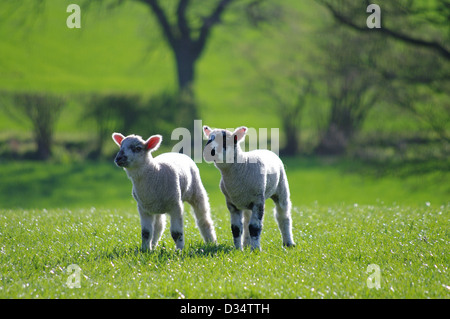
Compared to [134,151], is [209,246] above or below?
below

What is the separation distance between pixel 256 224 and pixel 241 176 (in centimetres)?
68

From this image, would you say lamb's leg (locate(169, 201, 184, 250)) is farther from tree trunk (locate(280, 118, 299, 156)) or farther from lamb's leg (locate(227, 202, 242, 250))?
tree trunk (locate(280, 118, 299, 156))

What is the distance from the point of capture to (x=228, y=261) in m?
6.93

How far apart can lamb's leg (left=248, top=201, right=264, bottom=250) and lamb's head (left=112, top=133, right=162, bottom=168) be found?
1.54m

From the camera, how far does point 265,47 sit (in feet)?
94.7

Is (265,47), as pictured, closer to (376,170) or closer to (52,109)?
(52,109)

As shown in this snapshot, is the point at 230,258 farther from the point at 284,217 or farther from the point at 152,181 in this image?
the point at 152,181

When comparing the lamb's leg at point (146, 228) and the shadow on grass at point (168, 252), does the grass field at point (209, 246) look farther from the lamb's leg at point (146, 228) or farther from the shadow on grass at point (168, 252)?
the lamb's leg at point (146, 228)

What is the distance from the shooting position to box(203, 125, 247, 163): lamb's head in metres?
6.94

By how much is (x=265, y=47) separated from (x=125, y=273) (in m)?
23.7

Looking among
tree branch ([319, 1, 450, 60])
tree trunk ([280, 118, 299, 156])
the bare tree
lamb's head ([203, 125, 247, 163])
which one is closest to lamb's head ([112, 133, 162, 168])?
lamb's head ([203, 125, 247, 163])

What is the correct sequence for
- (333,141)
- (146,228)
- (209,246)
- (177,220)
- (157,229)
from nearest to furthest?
1. (177,220)
2. (146,228)
3. (209,246)
4. (157,229)
5. (333,141)

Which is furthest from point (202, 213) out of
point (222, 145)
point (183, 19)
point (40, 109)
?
point (183, 19)

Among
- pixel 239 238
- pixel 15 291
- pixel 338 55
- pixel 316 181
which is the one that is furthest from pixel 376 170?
pixel 15 291
